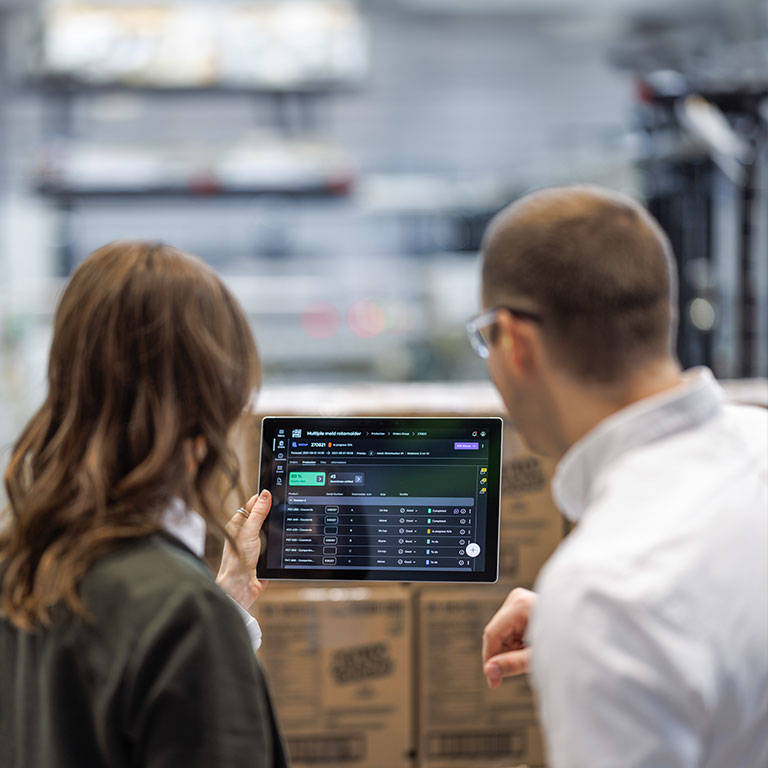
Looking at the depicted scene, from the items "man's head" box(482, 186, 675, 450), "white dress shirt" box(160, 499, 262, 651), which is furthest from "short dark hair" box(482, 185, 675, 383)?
"white dress shirt" box(160, 499, 262, 651)

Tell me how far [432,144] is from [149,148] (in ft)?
7.19

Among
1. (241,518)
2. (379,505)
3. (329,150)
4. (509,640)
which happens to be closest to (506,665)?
(509,640)

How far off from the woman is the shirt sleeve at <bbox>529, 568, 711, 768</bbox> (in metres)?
0.31

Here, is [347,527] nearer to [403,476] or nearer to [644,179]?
[403,476]

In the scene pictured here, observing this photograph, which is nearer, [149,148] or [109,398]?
[109,398]

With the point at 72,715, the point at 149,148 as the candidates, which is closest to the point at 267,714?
the point at 72,715

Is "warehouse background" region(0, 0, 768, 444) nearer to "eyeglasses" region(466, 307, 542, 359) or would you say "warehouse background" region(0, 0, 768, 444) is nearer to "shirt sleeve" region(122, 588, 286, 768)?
"eyeglasses" region(466, 307, 542, 359)

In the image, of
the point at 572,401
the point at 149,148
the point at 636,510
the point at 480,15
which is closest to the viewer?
the point at 636,510

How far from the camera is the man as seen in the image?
2.91 feet

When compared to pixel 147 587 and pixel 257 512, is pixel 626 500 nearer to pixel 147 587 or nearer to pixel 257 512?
pixel 147 587

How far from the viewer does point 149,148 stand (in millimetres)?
7238

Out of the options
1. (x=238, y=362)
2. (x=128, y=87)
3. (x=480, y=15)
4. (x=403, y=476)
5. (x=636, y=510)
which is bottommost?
(x=403, y=476)

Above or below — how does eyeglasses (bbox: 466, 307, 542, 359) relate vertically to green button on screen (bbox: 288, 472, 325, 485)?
above

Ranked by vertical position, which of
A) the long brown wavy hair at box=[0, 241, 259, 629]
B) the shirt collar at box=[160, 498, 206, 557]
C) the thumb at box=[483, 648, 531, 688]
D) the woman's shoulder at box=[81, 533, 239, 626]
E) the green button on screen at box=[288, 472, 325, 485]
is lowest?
the thumb at box=[483, 648, 531, 688]
